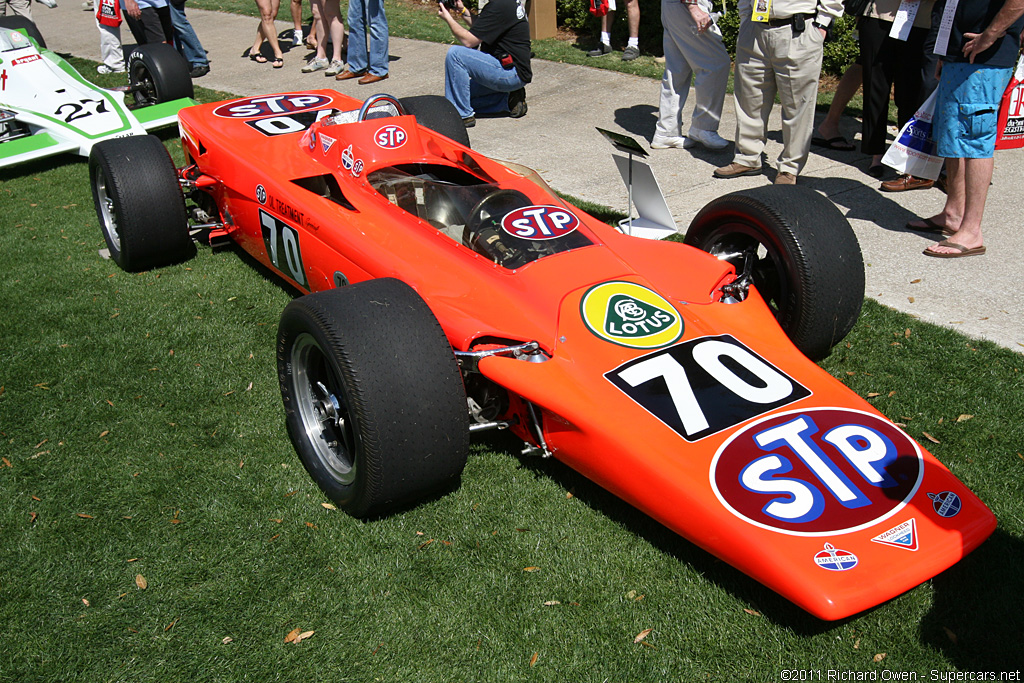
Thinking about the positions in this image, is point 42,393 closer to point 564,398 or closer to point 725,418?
point 564,398

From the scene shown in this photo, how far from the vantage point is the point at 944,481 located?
9.75 feet

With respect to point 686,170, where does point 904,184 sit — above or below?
above

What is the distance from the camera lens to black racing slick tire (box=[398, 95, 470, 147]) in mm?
6227

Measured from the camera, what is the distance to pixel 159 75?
27.0ft

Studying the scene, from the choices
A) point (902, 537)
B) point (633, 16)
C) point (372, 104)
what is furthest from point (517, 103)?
point (902, 537)

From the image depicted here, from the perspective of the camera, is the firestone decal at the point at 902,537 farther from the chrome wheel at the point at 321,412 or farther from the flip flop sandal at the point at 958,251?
the flip flop sandal at the point at 958,251

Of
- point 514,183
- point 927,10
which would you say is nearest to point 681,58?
point 927,10

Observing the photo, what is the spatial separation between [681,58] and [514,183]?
3790 millimetres

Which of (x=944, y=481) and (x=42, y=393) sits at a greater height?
(x=944, y=481)

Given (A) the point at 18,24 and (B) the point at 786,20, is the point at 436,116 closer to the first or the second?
A: (B) the point at 786,20

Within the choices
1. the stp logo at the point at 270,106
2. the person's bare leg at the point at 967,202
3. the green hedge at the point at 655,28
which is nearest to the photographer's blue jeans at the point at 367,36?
the green hedge at the point at 655,28

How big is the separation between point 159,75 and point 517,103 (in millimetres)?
3599

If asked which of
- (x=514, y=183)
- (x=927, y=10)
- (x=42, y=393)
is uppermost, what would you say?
(x=927, y=10)

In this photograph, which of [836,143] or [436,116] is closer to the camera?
[436,116]
